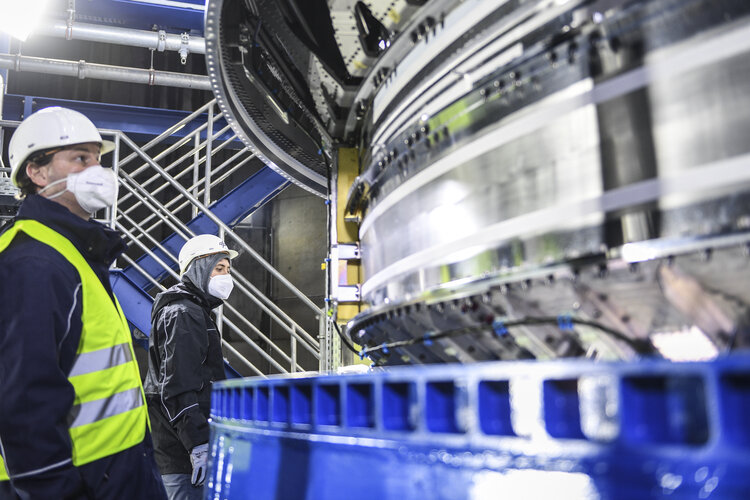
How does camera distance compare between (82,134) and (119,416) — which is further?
(82,134)

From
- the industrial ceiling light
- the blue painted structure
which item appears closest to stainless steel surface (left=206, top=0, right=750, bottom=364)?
the blue painted structure

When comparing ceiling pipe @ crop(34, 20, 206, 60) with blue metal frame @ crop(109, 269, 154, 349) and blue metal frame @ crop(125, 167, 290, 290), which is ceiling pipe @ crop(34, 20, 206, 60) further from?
blue metal frame @ crop(109, 269, 154, 349)

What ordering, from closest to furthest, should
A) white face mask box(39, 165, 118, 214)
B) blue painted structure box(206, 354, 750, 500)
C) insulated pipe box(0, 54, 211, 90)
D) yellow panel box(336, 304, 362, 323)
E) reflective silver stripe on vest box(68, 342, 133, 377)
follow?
1. blue painted structure box(206, 354, 750, 500)
2. reflective silver stripe on vest box(68, 342, 133, 377)
3. white face mask box(39, 165, 118, 214)
4. yellow panel box(336, 304, 362, 323)
5. insulated pipe box(0, 54, 211, 90)

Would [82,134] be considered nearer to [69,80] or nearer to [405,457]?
[405,457]

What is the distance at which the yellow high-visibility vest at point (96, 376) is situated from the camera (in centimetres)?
228

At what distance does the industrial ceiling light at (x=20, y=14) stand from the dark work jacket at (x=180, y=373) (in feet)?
11.8

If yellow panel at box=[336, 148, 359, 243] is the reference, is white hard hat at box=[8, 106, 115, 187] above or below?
below

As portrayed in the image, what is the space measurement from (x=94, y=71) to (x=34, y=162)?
6.49 m

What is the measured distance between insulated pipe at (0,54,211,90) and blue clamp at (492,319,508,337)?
288 inches

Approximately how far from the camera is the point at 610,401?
1102 millimetres

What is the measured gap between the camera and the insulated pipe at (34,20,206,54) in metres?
7.95

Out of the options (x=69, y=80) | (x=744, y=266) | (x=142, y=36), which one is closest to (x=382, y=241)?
(x=744, y=266)

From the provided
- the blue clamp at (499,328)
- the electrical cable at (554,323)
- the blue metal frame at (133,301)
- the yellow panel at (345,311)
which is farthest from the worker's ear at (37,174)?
the blue metal frame at (133,301)

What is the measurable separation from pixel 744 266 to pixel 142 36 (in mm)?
8031
